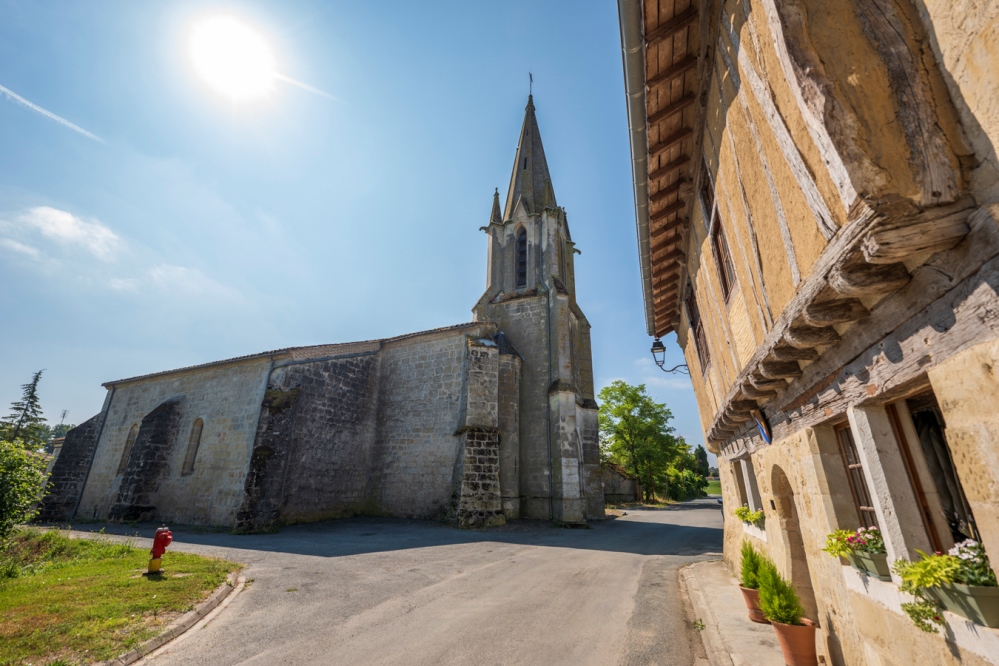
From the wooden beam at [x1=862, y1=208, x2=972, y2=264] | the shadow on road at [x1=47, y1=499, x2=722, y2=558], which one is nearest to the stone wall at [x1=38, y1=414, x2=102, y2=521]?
the shadow on road at [x1=47, y1=499, x2=722, y2=558]

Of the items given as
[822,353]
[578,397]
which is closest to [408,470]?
[578,397]

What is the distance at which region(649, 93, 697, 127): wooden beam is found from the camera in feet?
15.0

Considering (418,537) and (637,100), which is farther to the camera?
(418,537)

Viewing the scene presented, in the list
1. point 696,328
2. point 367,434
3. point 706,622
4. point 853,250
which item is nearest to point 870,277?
point 853,250

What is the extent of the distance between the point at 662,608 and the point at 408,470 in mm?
10436

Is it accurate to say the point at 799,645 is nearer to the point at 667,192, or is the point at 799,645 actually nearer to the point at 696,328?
the point at 667,192

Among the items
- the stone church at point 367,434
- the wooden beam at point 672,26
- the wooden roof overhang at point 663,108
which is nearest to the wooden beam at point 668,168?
the wooden roof overhang at point 663,108

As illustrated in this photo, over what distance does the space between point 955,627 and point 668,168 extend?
4.92m

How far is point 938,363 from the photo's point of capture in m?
2.04

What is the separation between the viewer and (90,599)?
483cm

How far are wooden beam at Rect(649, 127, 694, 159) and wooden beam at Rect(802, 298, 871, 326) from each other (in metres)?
3.23

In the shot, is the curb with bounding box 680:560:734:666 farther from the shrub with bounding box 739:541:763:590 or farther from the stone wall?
the stone wall

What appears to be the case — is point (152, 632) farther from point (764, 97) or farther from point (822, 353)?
point (764, 97)

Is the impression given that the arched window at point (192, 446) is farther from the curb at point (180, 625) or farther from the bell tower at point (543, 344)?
the bell tower at point (543, 344)
